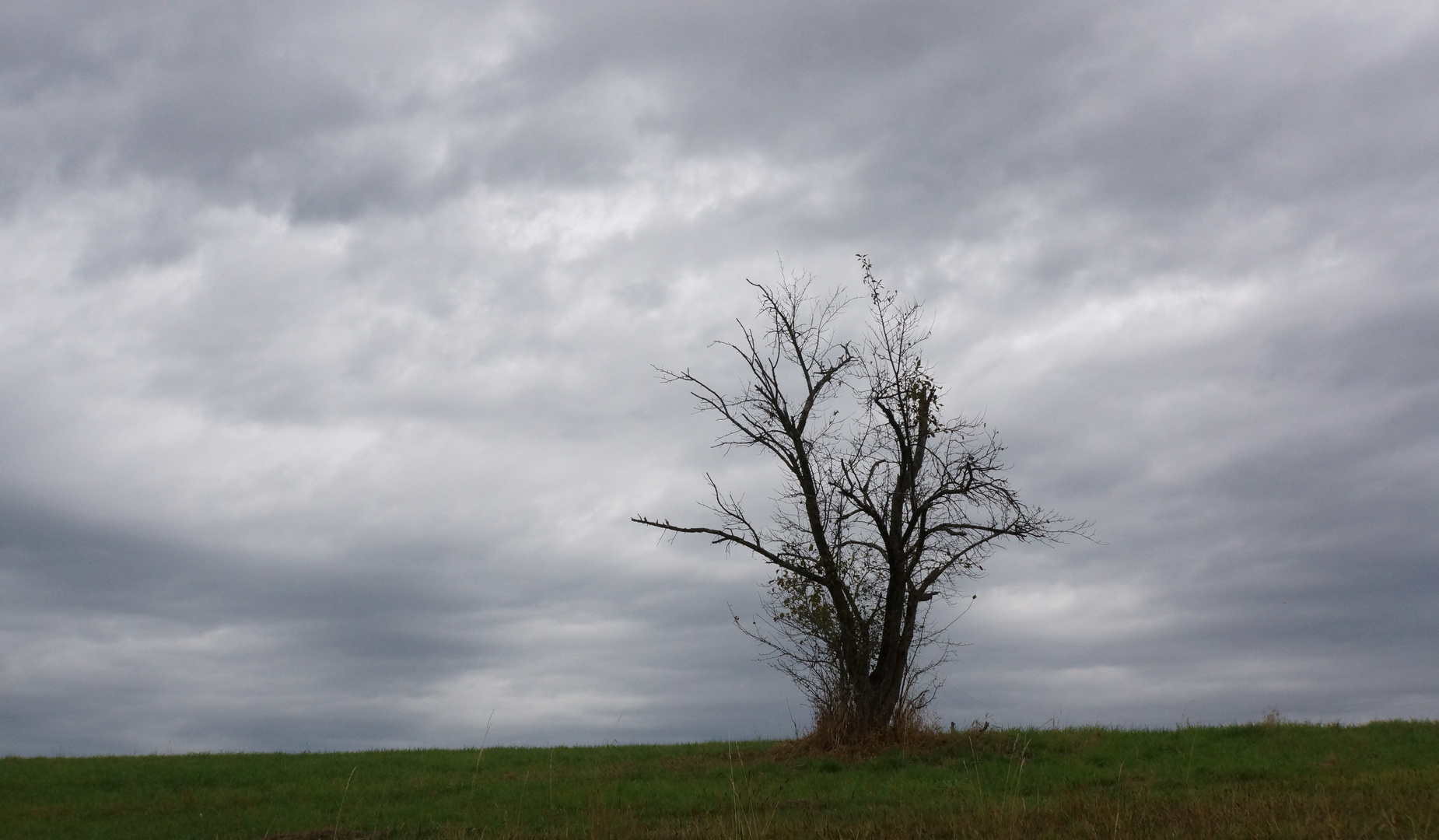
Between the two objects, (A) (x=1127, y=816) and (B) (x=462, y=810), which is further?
(B) (x=462, y=810)

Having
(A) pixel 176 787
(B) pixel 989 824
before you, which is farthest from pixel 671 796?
(A) pixel 176 787

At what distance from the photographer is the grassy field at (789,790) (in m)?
10.4

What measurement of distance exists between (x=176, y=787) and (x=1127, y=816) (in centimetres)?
1840

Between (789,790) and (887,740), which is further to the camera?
(887,740)

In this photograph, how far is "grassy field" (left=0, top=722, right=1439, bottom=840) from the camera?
1041 centimetres

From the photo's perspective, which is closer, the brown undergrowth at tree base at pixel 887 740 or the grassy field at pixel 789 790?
the grassy field at pixel 789 790

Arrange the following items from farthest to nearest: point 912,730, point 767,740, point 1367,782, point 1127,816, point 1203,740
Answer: point 767,740, point 912,730, point 1203,740, point 1367,782, point 1127,816

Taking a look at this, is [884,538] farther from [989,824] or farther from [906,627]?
[989,824]

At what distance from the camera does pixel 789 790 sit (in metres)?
16.1

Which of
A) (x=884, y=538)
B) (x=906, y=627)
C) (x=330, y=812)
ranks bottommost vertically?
(x=330, y=812)

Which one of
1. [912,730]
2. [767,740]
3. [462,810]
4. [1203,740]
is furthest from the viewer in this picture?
[767,740]

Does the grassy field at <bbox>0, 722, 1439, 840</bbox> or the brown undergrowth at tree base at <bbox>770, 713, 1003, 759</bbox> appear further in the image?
the brown undergrowth at tree base at <bbox>770, 713, 1003, 759</bbox>

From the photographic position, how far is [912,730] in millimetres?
21844

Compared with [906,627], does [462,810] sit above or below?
below
